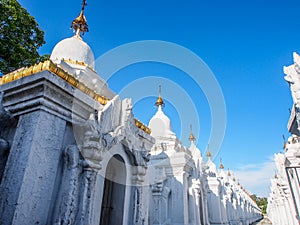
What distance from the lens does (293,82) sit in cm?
652

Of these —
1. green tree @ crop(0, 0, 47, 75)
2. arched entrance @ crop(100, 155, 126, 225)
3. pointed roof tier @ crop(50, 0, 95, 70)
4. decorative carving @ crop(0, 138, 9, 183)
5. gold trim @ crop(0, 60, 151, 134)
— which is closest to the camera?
decorative carving @ crop(0, 138, 9, 183)

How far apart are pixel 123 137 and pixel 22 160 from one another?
2.48 meters

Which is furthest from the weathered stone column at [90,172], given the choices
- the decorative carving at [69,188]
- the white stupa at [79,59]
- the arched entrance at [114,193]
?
the white stupa at [79,59]

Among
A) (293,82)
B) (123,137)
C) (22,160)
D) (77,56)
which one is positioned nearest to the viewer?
(22,160)

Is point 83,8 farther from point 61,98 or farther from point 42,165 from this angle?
point 42,165

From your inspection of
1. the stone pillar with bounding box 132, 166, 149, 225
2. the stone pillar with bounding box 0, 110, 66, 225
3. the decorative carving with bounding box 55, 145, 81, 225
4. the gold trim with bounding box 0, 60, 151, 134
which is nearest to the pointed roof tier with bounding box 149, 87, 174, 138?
the stone pillar with bounding box 132, 166, 149, 225

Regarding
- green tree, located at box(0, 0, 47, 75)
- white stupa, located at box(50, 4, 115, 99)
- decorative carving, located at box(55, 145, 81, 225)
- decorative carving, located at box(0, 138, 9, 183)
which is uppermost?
green tree, located at box(0, 0, 47, 75)

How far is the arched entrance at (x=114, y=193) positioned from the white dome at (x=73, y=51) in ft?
18.7

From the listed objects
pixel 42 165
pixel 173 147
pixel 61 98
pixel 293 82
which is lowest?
pixel 42 165

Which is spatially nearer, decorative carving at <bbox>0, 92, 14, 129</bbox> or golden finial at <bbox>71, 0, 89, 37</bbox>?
decorative carving at <bbox>0, 92, 14, 129</bbox>

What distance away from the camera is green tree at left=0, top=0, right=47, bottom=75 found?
38.2 ft

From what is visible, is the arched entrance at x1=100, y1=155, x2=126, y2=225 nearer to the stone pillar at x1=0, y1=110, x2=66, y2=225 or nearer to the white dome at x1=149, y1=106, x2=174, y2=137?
the stone pillar at x1=0, y1=110, x2=66, y2=225

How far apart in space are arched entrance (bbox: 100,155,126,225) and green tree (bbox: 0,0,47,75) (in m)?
9.24

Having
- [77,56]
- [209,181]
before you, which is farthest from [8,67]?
[209,181]
